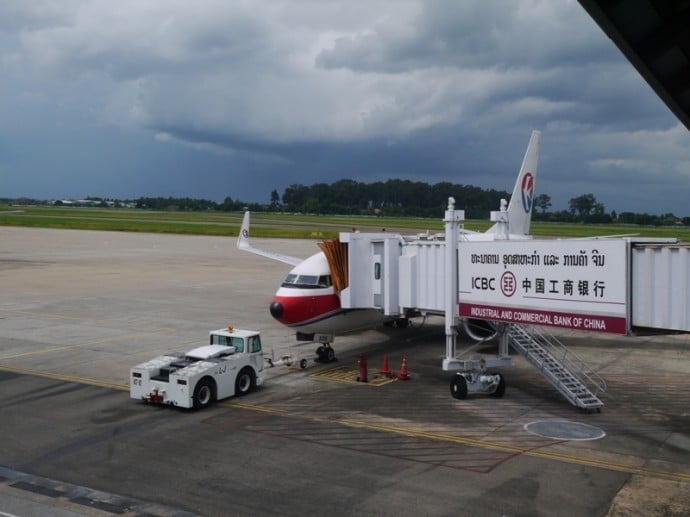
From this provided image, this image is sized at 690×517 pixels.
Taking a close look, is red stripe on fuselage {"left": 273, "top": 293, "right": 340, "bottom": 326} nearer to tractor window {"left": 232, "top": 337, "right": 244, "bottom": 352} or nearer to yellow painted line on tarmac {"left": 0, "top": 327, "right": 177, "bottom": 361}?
tractor window {"left": 232, "top": 337, "right": 244, "bottom": 352}

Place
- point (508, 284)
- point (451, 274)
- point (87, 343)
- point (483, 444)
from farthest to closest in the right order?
point (87, 343) → point (451, 274) → point (508, 284) → point (483, 444)

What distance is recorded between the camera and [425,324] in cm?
3997

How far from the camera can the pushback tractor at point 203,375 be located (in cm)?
2133

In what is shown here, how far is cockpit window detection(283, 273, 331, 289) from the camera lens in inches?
1099

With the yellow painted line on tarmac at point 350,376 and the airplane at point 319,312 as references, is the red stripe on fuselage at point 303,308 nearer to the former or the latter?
the airplane at point 319,312

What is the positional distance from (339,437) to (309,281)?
10094mm

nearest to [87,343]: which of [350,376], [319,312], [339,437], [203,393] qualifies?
[319,312]

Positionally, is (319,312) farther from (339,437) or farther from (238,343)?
(339,437)

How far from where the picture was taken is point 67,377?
83.4ft

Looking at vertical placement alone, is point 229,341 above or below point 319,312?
below

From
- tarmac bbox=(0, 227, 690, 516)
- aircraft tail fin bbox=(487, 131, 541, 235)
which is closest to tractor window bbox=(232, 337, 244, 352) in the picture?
tarmac bbox=(0, 227, 690, 516)

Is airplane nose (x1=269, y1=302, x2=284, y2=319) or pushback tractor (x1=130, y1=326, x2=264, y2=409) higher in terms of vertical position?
airplane nose (x1=269, y1=302, x2=284, y2=319)

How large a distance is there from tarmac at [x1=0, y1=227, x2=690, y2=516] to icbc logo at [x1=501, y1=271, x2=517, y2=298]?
3.76m

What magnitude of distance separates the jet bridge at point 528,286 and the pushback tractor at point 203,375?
195 inches
